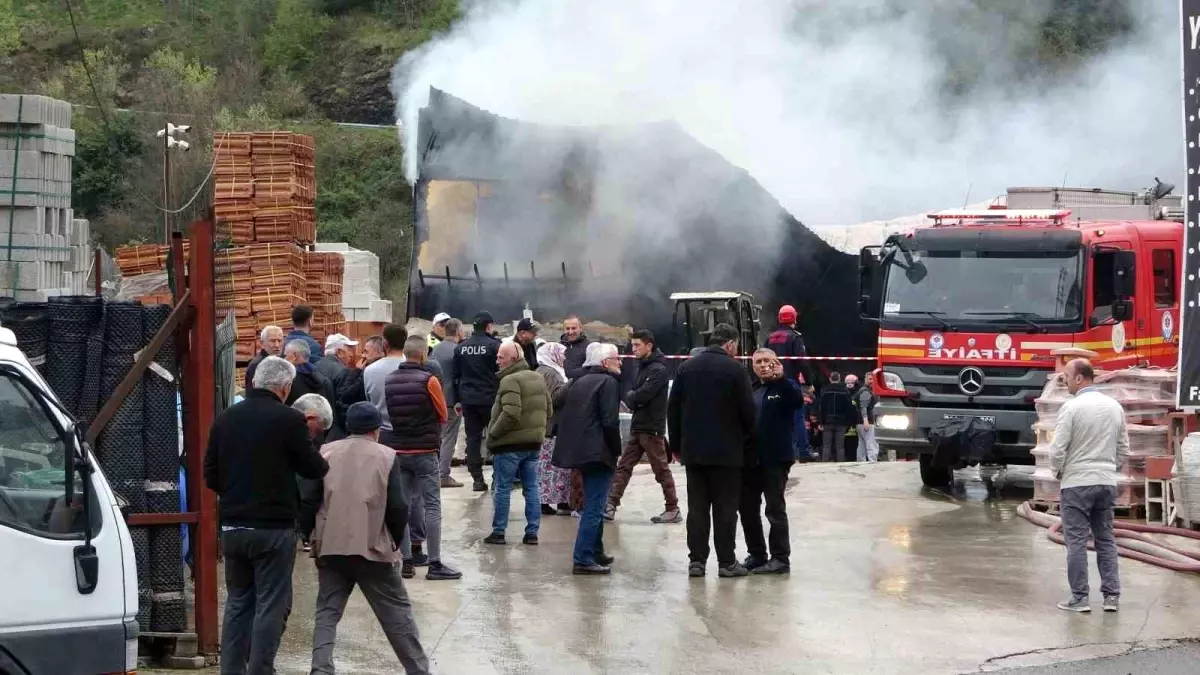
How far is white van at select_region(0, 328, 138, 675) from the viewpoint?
5.45 meters

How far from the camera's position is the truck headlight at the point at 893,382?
14.6 meters

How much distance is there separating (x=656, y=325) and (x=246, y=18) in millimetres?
45103

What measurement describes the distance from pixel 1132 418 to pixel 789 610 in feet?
16.8

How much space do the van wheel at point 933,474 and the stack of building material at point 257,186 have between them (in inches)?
301

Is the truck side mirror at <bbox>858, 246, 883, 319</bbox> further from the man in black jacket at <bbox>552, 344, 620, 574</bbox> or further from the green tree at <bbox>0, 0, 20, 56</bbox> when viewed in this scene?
the green tree at <bbox>0, 0, 20, 56</bbox>

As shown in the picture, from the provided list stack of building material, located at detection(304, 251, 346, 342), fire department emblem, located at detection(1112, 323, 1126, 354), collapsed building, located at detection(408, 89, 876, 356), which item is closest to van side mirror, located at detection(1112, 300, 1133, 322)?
fire department emblem, located at detection(1112, 323, 1126, 354)

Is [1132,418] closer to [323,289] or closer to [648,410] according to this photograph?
[648,410]

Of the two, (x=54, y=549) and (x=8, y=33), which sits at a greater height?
(x=8, y=33)

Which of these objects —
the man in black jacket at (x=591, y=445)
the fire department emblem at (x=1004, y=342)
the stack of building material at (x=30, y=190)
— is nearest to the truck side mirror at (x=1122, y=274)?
the fire department emblem at (x=1004, y=342)

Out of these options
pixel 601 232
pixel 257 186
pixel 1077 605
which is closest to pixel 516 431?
pixel 1077 605

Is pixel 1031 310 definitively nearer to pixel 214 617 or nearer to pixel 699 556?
pixel 699 556

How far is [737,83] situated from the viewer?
28.1 meters

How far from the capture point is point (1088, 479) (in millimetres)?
9797

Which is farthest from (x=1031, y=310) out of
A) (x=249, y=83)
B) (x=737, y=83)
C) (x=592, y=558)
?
(x=249, y=83)
